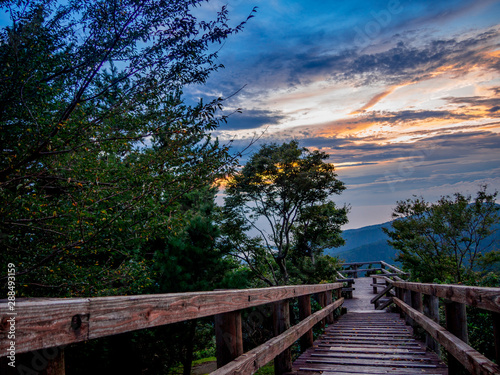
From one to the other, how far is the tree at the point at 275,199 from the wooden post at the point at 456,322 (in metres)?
16.6

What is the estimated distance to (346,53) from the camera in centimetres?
1752

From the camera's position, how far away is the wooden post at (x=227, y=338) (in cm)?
246

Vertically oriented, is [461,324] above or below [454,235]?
below

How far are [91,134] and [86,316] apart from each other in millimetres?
5180

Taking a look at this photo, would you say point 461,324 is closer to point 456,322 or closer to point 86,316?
point 456,322

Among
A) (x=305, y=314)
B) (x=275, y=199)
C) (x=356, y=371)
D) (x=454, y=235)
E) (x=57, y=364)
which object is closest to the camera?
(x=57, y=364)

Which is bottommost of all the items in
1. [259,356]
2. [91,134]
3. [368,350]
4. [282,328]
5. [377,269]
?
[377,269]

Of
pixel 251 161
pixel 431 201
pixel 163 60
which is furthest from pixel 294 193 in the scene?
pixel 163 60

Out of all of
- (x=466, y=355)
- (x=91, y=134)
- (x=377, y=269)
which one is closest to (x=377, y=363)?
(x=466, y=355)

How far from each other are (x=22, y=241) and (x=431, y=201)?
1992 centimetres

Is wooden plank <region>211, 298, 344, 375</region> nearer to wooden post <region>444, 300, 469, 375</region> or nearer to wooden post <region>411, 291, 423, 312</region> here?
wooden post <region>444, 300, 469, 375</region>

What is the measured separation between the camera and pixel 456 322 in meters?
3.23

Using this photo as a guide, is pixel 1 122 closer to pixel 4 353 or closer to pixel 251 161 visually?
pixel 4 353

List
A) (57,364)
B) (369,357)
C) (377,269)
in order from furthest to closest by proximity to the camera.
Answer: (377,269)
(369,357)
(57,364)
